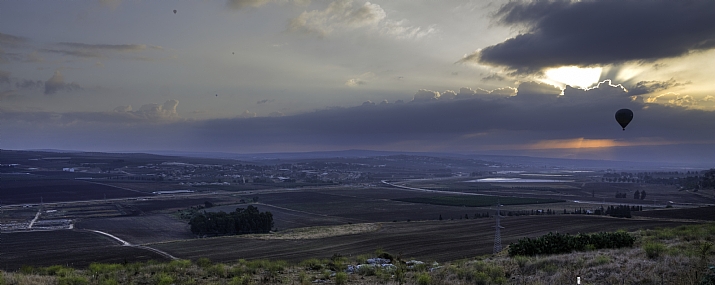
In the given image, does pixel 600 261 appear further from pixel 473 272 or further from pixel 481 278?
pixel 481 278

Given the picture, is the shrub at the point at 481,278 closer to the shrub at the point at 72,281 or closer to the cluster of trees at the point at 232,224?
the shrub at the point at 72,281

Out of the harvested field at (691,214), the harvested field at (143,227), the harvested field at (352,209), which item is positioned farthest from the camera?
the harvested field at (352,209)

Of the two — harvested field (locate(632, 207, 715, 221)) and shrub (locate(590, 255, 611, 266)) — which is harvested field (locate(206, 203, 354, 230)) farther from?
shrub (locate(590, 255, 611, 266))

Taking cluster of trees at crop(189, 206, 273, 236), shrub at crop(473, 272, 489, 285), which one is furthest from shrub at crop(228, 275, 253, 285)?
cluster of trees at crop(189, 206, 273, 236)

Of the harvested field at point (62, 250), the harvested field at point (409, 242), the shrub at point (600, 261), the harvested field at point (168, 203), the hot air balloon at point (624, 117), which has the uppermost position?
the hot air balloon at point (624, 117)

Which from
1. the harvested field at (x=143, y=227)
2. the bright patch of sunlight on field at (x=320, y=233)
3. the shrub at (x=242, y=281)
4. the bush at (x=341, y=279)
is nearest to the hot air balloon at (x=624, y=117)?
the bright patch of sunlight on field at (x=320, y=233)

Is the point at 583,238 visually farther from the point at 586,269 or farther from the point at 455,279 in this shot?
the point at 455,279
